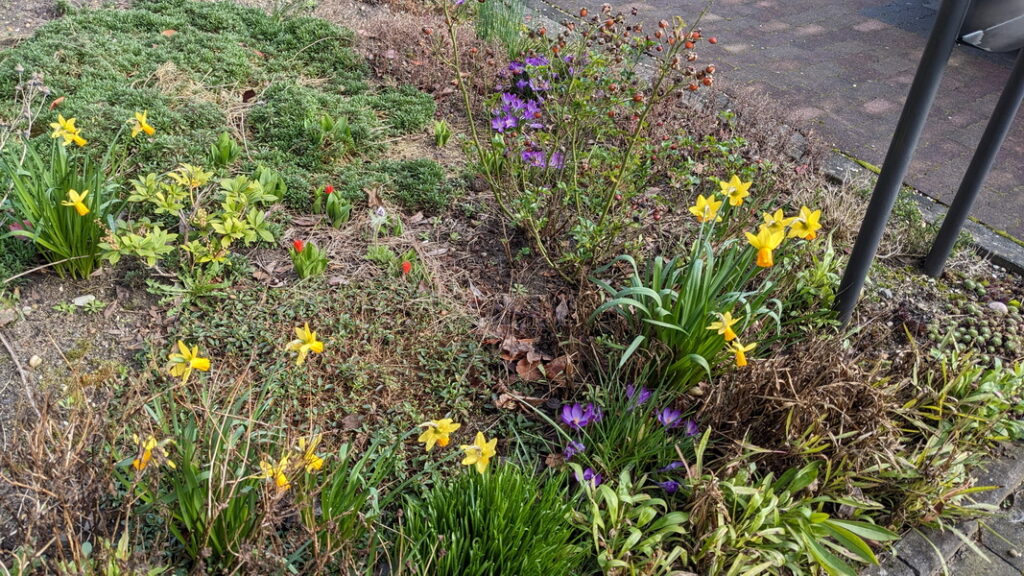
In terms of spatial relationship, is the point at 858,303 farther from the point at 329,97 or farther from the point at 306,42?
the point at 306,42

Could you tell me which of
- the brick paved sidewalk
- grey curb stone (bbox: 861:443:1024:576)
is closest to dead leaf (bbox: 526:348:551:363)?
grey curb stone (bbox: 861:443:1024:576)

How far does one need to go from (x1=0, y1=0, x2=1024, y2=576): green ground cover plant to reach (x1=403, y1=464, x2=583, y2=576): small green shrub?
0.04ft

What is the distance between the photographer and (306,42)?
4445mm

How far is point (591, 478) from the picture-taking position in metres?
2.32

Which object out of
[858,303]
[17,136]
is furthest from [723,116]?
[17,136]

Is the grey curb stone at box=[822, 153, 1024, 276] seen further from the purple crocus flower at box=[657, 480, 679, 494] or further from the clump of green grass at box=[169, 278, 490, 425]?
the clump of green grass at box=[169, 278, 490, 425]

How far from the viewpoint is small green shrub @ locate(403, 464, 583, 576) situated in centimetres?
191

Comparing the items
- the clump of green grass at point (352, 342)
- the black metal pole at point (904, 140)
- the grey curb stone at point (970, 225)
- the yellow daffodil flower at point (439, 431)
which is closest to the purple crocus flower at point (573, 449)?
the clump of green grass at point (352, 342)

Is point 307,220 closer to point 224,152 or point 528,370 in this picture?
point 224,152

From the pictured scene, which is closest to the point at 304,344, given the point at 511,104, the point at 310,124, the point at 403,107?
the point at 310,124

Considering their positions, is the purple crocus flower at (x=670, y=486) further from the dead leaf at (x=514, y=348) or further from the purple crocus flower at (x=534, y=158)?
the purple crocus flower at (x=534, y=158)

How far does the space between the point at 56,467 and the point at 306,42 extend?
11.1ft

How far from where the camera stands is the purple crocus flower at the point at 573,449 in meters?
2.34

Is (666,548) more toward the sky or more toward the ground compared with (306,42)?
more toward the ground
